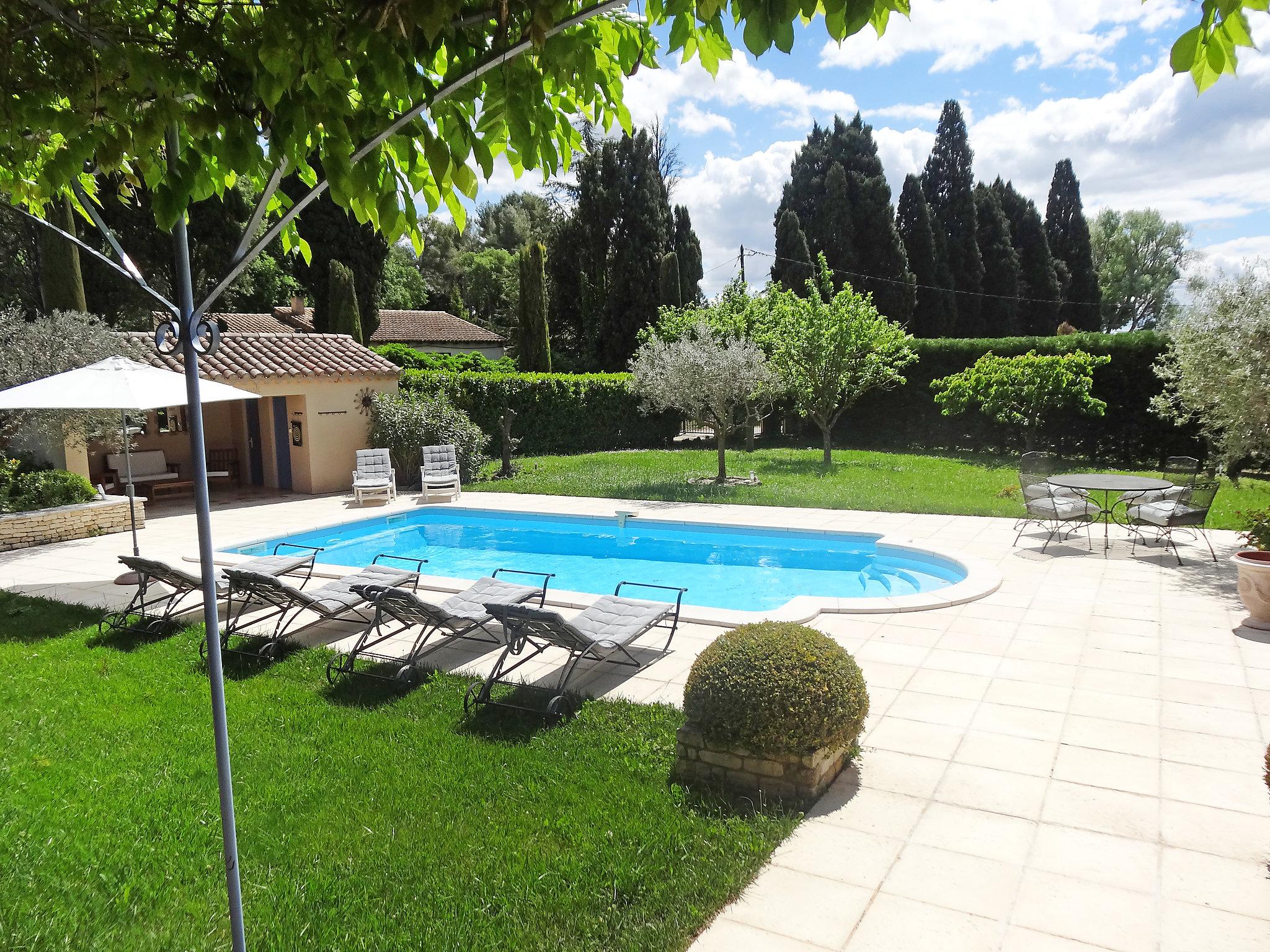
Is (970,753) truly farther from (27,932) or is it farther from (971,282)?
(971,282)

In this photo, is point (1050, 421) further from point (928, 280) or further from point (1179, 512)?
point (928, 280)

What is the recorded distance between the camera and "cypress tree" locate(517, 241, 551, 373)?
26.4 m

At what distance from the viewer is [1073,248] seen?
39.9 meters

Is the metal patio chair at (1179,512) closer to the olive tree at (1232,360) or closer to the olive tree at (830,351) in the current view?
the olive tree at (1232,360)

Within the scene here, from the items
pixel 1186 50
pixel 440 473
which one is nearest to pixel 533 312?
pixel 440 473

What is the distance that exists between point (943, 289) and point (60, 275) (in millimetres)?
32612

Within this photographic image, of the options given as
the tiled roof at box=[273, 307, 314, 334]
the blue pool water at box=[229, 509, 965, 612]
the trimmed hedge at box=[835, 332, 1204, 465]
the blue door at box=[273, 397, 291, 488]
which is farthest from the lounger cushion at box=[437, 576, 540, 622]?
the tiled roof at box=[273, 307, 314, 334]

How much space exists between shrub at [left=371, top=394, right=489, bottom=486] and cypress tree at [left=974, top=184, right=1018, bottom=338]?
2882 cm

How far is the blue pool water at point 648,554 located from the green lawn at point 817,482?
Result: 1.85 meters

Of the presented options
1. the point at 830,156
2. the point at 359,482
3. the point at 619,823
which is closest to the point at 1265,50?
the point at 619,823

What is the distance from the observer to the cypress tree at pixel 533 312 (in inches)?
1041

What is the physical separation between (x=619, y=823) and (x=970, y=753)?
2175mm

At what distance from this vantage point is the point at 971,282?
121ft

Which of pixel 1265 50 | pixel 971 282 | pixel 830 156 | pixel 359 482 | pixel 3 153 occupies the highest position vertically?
pixel 830 156
